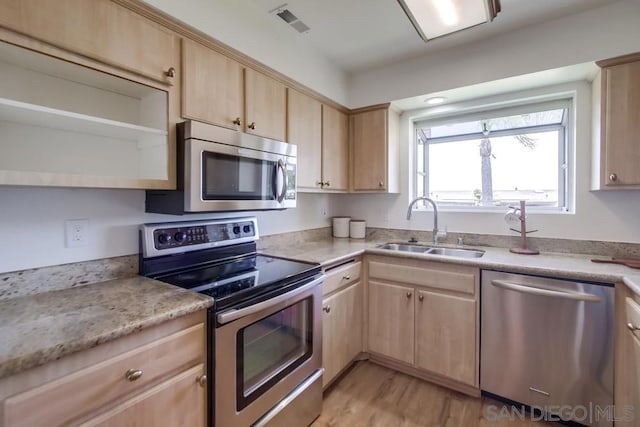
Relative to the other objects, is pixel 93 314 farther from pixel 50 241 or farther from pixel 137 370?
pixel 50 241

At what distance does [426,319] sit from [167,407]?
165cm

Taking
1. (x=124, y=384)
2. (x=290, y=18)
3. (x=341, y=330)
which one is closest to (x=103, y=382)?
A: (x=124, y=384)

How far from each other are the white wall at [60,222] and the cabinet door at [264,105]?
743mm

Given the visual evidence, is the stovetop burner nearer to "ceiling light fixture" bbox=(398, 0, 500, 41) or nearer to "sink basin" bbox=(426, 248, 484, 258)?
"sink basin" bbox=(426, 248, 484, 258)

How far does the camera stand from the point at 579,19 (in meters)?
1.86

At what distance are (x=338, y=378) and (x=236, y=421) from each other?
1.09 metres

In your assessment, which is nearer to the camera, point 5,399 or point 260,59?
point 5,399

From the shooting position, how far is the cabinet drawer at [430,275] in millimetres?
1903

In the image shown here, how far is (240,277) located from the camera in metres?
1.46

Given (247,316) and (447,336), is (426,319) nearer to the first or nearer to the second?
(447,336)

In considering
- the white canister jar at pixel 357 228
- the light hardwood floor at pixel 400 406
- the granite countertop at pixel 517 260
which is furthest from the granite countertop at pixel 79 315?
the white canister jar at pixel 357 228

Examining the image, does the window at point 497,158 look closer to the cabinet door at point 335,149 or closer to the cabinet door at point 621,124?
the cabinet door at point 621,124

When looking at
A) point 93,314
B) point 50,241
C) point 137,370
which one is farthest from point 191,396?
point 50,241

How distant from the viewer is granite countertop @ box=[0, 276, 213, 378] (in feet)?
2.48
